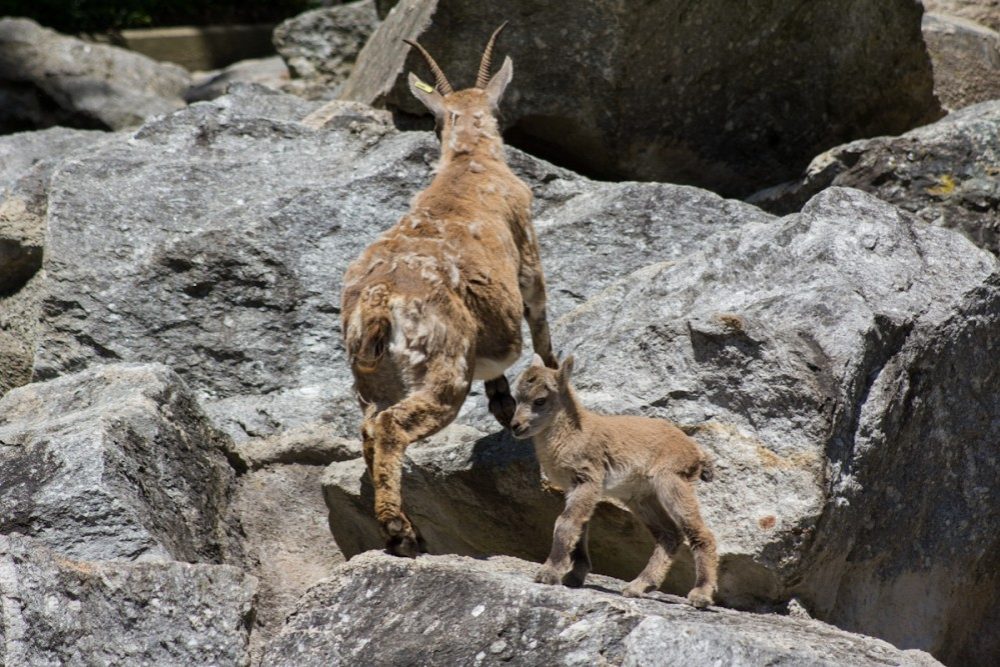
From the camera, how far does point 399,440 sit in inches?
227

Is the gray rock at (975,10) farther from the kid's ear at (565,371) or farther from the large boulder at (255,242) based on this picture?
the kid's ear at (565,371)

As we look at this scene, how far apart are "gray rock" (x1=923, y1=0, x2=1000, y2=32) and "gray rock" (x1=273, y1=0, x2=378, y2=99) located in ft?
15.7

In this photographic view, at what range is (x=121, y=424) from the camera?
20.7 ft

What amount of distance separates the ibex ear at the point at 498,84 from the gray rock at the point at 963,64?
13.7ft

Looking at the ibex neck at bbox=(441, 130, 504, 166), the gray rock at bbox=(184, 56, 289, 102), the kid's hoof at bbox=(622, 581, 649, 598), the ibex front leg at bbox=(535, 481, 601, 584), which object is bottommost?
the kid's hoof at bbox=(622, 581, 649, 598)

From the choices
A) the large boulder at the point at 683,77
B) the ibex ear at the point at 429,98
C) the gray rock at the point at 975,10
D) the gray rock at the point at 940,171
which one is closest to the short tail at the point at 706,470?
the ibex ear at the point at 429,98

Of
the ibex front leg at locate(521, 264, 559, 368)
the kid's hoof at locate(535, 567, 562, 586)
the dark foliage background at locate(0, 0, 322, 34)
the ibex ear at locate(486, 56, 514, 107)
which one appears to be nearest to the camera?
the kid's hoof at locate(535, 567, 562, 586)

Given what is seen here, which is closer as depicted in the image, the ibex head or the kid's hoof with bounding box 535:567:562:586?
the kid's hoof with bounding box 535:567:562:586

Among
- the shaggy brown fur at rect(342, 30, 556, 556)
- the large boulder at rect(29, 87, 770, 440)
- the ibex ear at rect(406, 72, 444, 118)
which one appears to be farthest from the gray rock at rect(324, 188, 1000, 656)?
the ibex ear at rect(406, 72, 444, 118)

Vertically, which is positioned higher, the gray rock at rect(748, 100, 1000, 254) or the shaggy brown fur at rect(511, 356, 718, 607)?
the gray rock at rect(748, 100, 1000, 254)

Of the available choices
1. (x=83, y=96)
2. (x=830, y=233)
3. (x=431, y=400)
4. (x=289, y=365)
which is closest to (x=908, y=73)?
(x=830, y=233)

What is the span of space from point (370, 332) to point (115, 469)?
47.8 inches

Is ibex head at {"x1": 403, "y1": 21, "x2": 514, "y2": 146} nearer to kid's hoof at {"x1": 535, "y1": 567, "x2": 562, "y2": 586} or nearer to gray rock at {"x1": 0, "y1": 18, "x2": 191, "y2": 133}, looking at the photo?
kid's hoof at {"x1": 535, "y1": 567, "x2": 562, "y2": 586}

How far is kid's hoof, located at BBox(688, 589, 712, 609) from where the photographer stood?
17.8 feet
